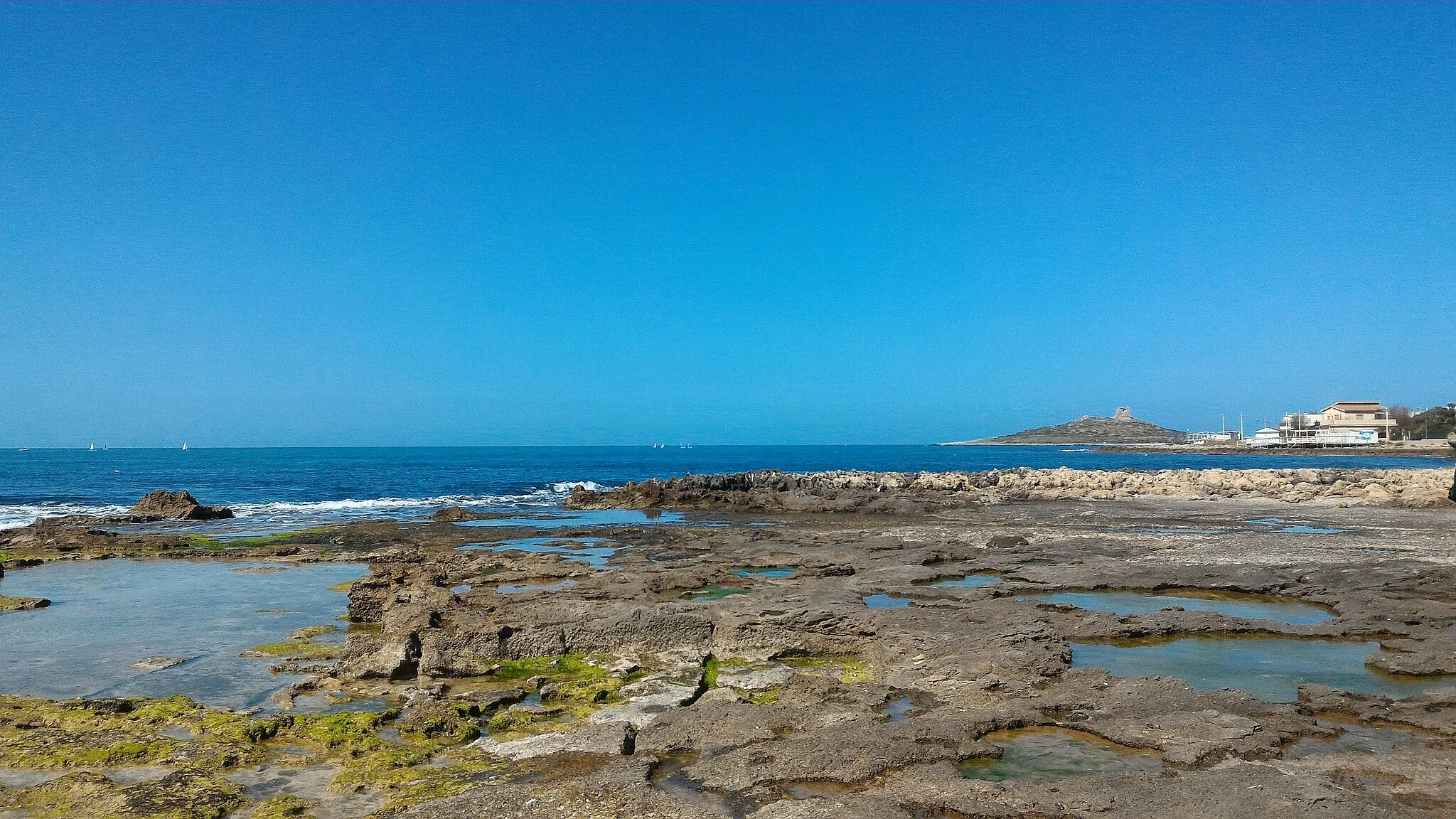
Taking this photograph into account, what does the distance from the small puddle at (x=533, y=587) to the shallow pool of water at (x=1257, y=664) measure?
31.1 feet

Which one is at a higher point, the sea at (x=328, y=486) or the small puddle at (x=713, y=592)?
the small puddle at (x=713, y=592)

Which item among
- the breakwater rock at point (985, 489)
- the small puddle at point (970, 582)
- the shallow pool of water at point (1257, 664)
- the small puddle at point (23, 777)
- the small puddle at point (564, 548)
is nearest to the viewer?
the small puddle at point (23, 777)

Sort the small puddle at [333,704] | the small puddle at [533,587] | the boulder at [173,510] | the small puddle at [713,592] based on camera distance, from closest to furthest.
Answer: the small puddle at [333,704] < the small puddle at [713,592] < the small puddle at [533,587] < the boulder at [173,510]

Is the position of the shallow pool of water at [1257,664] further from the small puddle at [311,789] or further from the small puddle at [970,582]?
the small puddle at [311,789]

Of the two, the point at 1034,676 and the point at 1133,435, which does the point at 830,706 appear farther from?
the point at 1133,435

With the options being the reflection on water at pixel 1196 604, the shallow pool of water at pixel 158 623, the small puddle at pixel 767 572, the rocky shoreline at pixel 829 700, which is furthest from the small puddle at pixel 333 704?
the reflection on water at pixel 1196 604

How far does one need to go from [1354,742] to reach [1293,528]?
21.0 meters

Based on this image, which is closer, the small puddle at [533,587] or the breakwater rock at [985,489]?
the small puddle at [533,587]

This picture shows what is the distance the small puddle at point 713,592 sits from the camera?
50.6 feet

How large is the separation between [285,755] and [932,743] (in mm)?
5810

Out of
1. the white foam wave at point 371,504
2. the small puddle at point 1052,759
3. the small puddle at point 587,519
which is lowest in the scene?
the white foam wave at point 371,504

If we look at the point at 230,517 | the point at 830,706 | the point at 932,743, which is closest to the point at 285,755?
the point at 830,706

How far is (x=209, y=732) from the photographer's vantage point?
805 centimetres

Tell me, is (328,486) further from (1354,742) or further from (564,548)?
(1354,742)
